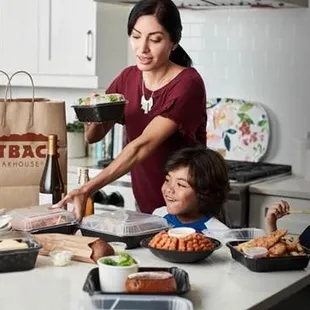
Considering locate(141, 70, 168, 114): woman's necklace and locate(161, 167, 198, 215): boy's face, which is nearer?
locate(161, 167, 198, 215): boy's face

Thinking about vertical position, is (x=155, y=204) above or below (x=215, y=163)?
below

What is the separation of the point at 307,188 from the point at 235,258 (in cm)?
141

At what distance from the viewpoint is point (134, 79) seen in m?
2.82

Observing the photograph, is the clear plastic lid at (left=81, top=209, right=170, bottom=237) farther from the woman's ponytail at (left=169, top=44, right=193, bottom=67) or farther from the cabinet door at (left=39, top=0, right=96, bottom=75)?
the cabinet door at (left=39, top=0, right=96, bottom=75)

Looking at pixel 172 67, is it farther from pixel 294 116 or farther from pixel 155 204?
pixel 294 116

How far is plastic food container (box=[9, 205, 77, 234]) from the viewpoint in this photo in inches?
82.5

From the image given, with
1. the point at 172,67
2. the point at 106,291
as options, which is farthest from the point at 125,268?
the point at 172,67

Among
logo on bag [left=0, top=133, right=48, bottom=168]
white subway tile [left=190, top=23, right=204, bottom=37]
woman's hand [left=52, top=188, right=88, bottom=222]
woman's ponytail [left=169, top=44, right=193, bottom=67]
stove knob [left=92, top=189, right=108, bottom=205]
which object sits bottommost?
stove knob [left=92, top=189, right=108, bottom=205]

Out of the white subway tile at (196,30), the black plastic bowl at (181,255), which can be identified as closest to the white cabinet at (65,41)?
the white subway tile at (196,30)

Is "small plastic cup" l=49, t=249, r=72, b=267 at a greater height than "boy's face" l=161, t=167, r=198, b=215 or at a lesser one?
lesser

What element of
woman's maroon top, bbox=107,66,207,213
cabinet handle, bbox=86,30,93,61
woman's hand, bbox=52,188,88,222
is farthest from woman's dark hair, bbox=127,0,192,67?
cabinet handle, bbox=86,30,93,61

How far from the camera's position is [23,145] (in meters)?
2.40

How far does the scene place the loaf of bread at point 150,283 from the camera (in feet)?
5.24

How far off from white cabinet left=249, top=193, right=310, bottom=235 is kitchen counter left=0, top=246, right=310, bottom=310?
4.06 ft
